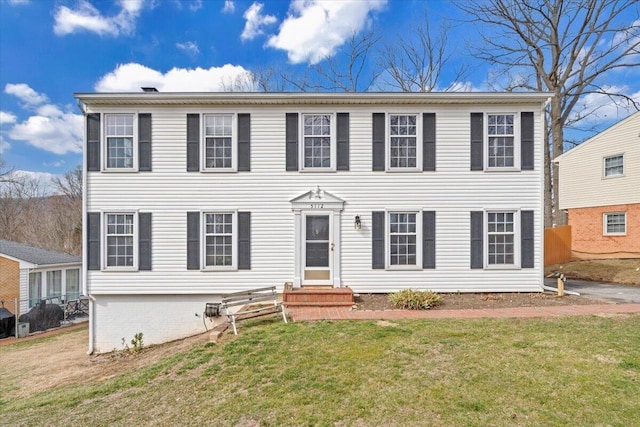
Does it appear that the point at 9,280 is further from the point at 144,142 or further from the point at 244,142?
the point at 244,142

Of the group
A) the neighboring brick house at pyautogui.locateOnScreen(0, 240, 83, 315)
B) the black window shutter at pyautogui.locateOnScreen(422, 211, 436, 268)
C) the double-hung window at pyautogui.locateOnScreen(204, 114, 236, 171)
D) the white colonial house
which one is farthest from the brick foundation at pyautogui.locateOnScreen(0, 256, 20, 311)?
A: the black window shutter at pyautogui.locateOnScreen(422, 211, 436, 268)

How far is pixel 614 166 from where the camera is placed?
15.5 metres

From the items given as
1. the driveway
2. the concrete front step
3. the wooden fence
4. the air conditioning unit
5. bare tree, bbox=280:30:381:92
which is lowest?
the air conditioning unit

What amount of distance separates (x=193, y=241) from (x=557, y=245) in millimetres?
17155

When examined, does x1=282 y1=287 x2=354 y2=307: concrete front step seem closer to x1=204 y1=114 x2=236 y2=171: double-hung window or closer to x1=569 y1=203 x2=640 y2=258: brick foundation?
x1=204 y1=114 x2=236 y2=171: double-hung window

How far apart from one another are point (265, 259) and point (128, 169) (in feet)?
15.3

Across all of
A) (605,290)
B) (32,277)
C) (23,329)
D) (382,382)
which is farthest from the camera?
(32,277)

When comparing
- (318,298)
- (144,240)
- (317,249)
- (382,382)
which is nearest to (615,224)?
(317,249)

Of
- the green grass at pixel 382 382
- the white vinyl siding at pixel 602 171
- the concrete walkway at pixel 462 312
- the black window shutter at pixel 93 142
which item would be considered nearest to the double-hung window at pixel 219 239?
the concrete walkway at pixel 462 312

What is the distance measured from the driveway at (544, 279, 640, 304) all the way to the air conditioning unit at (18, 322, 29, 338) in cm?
2158

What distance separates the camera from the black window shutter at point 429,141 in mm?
9406

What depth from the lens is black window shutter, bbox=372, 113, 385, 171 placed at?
941 cm

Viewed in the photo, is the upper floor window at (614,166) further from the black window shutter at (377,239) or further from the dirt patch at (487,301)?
the black window shutter at (377,239)

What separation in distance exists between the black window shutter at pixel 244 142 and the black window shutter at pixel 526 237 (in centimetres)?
808
